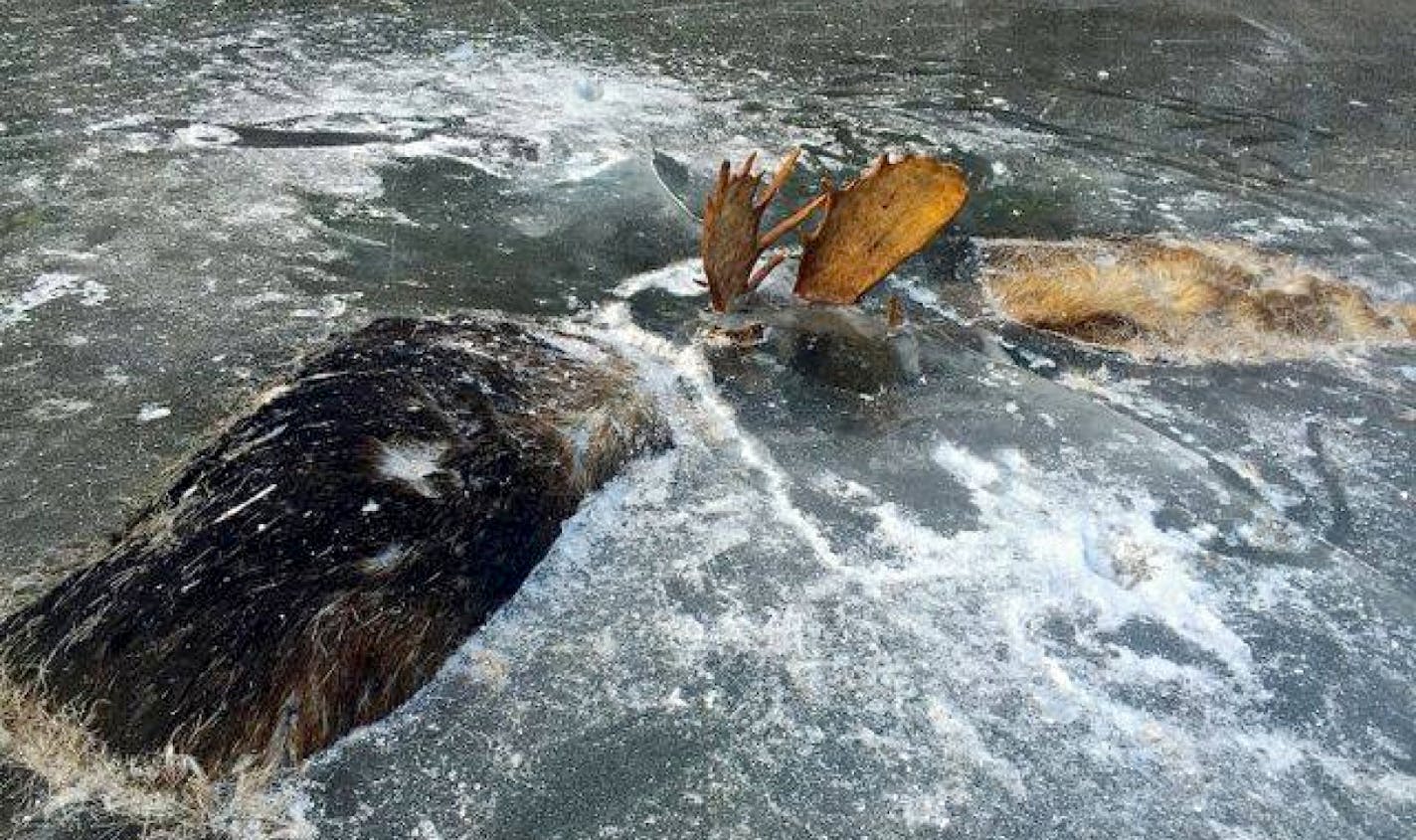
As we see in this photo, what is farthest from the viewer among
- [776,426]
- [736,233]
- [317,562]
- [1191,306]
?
[1191,306]

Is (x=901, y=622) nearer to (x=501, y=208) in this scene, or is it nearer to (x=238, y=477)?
(x=238, y=477)

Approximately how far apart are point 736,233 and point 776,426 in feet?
3.59

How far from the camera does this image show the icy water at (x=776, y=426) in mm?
2900

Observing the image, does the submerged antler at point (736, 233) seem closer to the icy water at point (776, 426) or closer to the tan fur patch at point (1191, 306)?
the icy water at point (776, 426)

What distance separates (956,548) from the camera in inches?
145

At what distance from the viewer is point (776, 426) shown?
169 inches

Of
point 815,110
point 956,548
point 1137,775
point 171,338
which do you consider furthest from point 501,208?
point 1137,775

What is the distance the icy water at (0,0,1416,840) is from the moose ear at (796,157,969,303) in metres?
0.20

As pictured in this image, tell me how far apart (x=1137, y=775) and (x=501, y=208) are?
404 centimetres

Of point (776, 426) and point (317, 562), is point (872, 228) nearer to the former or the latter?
point (776, 426)

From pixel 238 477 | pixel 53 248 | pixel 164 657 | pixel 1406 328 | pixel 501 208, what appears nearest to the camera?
pixel 164 657

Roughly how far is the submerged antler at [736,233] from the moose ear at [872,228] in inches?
6.5

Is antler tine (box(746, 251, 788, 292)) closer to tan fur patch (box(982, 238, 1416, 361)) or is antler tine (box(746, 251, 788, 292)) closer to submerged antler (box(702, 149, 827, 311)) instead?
submerged antler (box(702, 149, 827, 311))

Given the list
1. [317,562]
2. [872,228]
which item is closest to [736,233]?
[872,228]
